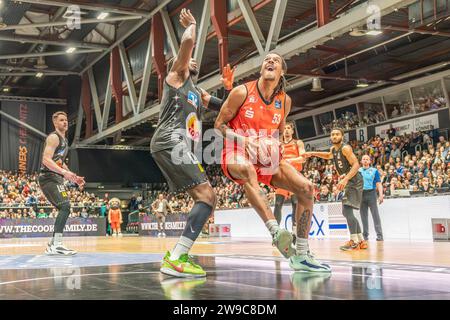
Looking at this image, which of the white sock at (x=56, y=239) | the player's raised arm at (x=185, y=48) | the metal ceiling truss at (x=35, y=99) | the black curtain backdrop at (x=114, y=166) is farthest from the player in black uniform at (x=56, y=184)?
the metal ceiling truss at (x=35, y=99)

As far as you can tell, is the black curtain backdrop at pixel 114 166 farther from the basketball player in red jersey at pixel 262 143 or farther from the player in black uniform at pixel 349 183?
the basketball player in red jersey at pixel 262 143

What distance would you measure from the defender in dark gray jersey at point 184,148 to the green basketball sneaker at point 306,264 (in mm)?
891

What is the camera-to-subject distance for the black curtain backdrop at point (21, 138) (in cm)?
3466

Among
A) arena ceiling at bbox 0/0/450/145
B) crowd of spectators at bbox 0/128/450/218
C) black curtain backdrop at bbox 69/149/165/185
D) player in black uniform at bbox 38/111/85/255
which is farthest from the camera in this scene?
black curtain backdrop at bbox 69/149/165/185

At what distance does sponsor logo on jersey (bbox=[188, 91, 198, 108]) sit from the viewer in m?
5.10

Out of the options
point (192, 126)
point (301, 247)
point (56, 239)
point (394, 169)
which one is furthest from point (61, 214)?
point (394, 169)

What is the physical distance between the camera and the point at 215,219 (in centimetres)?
2291

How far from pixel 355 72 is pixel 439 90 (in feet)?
12.0

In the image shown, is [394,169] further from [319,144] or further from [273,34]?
[319,144]

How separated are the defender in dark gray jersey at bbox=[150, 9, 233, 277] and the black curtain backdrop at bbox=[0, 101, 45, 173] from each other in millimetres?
32403

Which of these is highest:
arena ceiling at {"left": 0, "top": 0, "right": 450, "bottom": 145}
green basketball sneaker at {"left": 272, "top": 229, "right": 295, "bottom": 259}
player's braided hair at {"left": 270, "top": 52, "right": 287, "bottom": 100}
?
arena ceiling at {"left": 0, "top": 0, "right": 450, "bottom": 145}

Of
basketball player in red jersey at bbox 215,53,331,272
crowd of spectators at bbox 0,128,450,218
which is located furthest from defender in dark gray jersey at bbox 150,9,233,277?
crowd of spectators at bbox 0,128,450,218

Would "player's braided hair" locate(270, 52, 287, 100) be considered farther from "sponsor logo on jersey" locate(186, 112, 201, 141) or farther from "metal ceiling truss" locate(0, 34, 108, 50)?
"metal ceiling truss" locate(0, 34, 108, 50)
